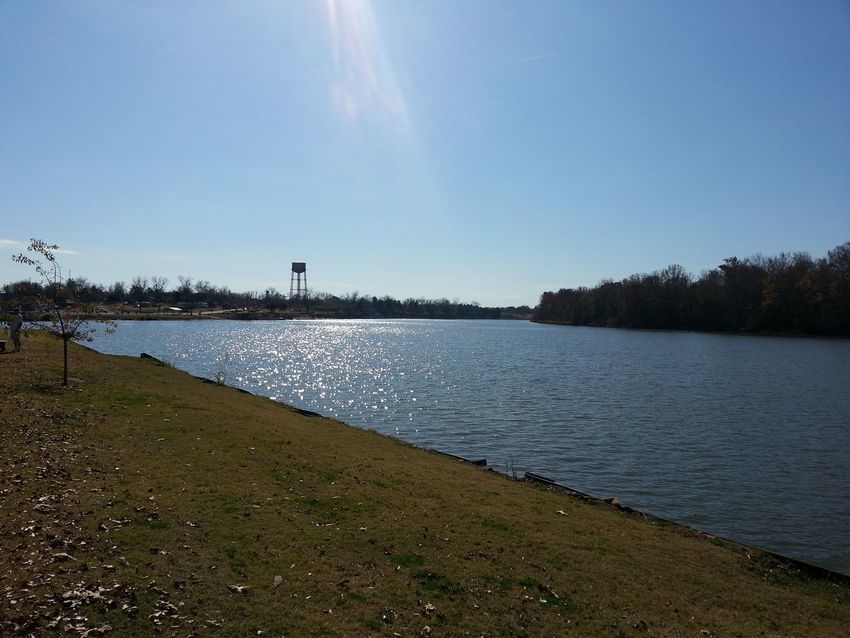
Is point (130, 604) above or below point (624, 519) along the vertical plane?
above

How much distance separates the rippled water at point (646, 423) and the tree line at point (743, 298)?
2645 inches

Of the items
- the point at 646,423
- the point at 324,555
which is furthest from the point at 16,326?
the point at 646,423

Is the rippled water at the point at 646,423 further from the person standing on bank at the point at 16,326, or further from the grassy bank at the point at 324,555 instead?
the person standing on bank at the point at 16,326

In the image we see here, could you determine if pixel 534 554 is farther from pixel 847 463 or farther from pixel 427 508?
pixel 847 463

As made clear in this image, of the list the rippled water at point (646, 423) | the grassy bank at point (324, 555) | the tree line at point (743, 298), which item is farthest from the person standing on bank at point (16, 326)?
the tree line at point (743, 298)

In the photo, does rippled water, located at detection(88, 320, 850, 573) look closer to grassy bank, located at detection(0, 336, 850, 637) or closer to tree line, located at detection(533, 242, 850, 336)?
grassy bank, located at detection(0, 336, 850, 637)

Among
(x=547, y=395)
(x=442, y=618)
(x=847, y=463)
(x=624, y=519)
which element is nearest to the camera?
(x=442, y=618)

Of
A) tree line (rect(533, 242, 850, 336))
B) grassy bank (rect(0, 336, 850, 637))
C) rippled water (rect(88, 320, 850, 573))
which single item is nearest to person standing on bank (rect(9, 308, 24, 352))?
rippled water (rect(88, 320, 850, 573))

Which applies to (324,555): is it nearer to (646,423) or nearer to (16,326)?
(646,423)

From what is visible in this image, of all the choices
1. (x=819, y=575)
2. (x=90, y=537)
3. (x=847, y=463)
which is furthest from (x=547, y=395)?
(x=90, y=537)

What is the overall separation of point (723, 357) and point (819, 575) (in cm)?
6465

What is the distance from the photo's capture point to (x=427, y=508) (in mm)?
11875

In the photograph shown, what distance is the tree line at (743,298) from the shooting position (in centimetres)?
11594

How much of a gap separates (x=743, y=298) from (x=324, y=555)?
150 m
